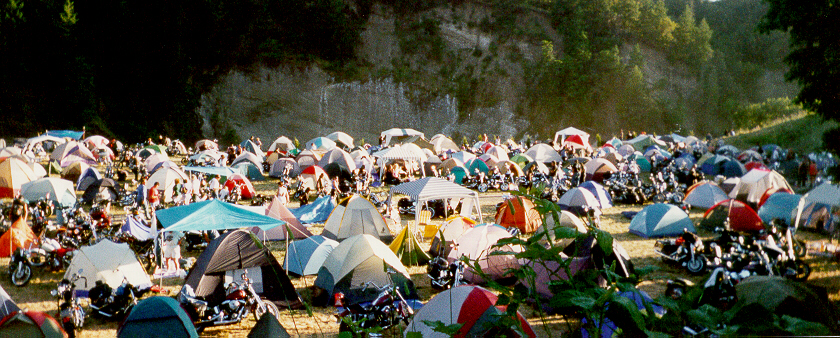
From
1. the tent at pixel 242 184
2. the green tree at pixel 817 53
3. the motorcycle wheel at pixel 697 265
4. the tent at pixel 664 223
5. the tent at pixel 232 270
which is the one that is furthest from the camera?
the tent at pixel 242 184

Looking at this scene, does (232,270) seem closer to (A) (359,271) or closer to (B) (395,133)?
(A) (359,271)

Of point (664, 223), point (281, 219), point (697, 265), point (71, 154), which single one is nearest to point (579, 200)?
point (664, 223)

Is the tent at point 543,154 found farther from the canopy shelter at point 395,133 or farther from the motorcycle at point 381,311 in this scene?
the motorcycle at point 381,311

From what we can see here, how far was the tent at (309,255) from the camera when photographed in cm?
977

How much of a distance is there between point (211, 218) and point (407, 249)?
3.59 m

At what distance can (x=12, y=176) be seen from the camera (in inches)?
676

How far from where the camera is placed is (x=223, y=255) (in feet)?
27.6

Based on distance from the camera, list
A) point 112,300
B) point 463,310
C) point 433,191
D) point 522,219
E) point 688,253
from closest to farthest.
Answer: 1. point 463,310
2. point 112,300
3. point 688,253
4. point 433,191
5. point 522,219

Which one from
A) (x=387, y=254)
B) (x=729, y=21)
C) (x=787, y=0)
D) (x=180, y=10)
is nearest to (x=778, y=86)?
(x=729, y=21)

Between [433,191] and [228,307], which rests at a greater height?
[433,191]

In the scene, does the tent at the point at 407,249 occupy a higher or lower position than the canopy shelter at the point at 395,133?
lower

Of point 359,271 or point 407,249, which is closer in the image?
point 359,271

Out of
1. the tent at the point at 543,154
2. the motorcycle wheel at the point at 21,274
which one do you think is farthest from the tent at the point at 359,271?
the tent at the point at 543,154

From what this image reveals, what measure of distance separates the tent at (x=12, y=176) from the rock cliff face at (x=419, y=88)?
24.0 meters
